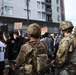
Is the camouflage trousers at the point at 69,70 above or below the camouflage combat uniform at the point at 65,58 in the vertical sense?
below

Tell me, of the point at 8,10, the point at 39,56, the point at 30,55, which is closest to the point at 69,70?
the point at 39,56

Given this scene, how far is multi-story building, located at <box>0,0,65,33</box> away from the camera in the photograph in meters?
49.9

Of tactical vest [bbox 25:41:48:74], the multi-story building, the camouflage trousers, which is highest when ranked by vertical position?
the multi-story building

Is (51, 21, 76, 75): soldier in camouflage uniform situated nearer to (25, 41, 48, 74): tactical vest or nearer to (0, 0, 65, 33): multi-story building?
(25, 41, 48, 74): tactical vest

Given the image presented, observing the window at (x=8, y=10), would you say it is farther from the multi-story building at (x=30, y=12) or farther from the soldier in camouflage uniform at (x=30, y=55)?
the soldier in camouflage uniform at (x=30, y=55)

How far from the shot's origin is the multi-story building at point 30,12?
49.9 m

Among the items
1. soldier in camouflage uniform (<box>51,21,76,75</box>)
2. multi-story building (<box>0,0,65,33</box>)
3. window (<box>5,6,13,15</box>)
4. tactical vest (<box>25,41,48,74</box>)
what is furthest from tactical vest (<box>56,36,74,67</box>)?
window (<box>5,6,13,15</box>)

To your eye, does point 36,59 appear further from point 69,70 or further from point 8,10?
point 8,10

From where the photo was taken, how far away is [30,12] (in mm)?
58312

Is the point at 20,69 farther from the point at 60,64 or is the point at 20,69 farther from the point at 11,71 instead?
the point at 11,71

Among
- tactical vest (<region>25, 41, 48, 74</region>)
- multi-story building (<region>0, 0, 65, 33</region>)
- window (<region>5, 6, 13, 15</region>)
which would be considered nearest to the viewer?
tactical vest (<region>25, 41, 48, 74</region>)

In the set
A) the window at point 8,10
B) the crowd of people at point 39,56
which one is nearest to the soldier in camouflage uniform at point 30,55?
the crowd of people at point 39,56

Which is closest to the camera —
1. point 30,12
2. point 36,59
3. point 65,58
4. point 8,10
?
point 36,59

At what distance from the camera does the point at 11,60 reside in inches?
421
